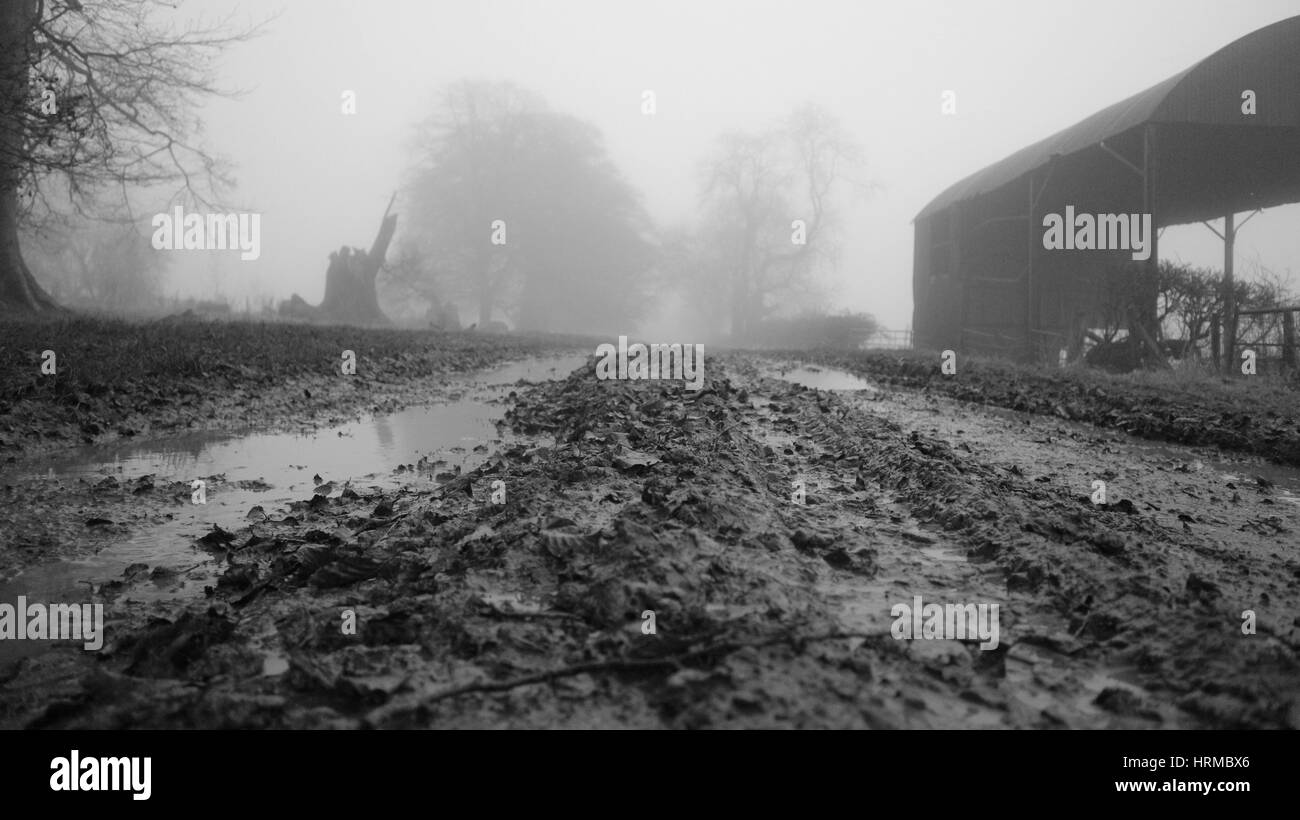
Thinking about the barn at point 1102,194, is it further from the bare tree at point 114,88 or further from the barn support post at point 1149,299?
the bare tree at point 114,88

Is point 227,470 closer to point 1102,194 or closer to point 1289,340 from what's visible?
point 1289,340

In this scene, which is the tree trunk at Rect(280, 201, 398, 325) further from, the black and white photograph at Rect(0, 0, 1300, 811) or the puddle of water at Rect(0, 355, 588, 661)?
the puddle of water at Rect(0, 355, 588, 661)

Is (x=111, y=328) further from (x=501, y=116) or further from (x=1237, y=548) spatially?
(x=501, y=116)

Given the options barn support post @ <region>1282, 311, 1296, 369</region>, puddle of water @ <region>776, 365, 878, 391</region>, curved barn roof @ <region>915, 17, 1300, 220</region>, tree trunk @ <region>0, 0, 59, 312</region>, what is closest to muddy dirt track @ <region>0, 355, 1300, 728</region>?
puddle of water @ <region>776, 365, 878, 391</region>

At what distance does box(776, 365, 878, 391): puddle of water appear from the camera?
11625mm

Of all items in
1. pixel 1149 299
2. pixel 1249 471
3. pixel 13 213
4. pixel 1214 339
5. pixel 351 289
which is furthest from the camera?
pixel 351 289

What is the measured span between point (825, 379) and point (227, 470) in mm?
9788

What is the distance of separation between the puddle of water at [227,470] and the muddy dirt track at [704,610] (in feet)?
0.53

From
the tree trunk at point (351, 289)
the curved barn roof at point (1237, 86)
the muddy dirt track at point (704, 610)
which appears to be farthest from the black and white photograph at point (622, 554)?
the tree trunk at point (351, 289)

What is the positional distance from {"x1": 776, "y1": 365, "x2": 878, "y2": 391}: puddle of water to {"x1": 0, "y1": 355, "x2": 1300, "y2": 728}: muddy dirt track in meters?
6.90

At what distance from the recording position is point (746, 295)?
5591cm

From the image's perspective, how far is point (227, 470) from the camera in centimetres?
527

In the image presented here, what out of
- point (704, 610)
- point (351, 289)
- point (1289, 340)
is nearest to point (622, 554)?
point (704, 610)
